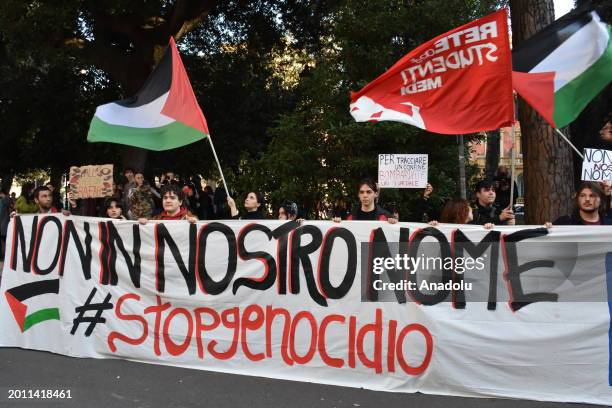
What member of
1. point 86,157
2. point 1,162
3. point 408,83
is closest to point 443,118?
point 408,83

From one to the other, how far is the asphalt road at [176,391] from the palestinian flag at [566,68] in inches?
100

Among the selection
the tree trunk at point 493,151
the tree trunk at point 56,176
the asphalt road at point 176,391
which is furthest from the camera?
the tree trunk at point 56,176

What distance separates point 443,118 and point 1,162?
77.3 feet

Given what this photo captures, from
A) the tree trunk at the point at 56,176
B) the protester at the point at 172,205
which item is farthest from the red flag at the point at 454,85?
the tree trunk at the point at 56,176

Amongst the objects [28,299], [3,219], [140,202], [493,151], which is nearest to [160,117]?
[28,299]

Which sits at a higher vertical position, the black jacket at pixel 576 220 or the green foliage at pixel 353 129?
the green foliage at pixel 353 129

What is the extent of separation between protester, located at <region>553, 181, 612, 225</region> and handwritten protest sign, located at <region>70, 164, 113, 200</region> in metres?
6.09

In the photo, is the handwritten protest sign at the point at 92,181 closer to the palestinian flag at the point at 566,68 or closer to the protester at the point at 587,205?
the palestinian flag at the point at 566,68

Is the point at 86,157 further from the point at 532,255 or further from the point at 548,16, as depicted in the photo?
the point at 532,255

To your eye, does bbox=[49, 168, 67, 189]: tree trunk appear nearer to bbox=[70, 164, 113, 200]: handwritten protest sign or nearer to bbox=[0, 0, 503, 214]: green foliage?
bbox=[0, 0, 503, 214]: green foliage

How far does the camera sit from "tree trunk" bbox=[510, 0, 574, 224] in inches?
305

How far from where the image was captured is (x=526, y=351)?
4746 millimetres

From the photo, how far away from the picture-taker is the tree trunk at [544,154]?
775 cm

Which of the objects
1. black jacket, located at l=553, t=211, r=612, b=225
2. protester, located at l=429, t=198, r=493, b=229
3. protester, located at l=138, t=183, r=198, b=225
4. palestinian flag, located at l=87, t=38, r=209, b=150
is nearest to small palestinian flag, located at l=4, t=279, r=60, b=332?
protester, located at l=138, t=183, r=198, b=225
